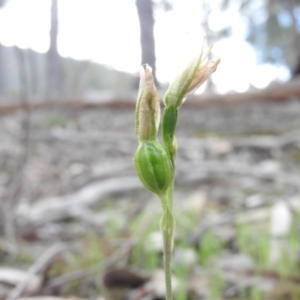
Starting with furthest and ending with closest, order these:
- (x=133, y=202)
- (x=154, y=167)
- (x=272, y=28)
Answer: (x=272, y=28) < (x=133, y=202) < (x=154, y=167)

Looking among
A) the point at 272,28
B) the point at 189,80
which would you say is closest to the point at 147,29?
the point at 189,80

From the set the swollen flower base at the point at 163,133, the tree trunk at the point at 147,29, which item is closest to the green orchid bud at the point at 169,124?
the swollen flower base at the point at 163,133

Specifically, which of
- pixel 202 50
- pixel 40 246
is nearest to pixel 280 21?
pixel 40 246

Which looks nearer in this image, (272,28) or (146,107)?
(146,107)

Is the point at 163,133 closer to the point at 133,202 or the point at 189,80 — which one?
the point at 189,80

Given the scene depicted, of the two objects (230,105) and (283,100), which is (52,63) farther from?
(283,100)

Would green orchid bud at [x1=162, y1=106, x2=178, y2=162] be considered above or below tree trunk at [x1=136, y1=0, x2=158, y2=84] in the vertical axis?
below

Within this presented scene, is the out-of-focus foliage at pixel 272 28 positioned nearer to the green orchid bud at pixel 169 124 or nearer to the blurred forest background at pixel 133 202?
the blurred forest background at pixel 133 202

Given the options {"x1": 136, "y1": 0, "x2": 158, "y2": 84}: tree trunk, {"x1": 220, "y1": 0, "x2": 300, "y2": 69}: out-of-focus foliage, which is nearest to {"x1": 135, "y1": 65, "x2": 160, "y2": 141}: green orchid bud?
{"x1": 136, "y1": 0, "x2": 158, "y2": 84}: tree trunk

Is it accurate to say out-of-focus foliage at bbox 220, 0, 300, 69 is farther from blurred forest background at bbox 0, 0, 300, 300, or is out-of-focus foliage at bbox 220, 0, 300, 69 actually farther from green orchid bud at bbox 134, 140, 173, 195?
green orchid bud at bbox 134, 140, 173, 195
